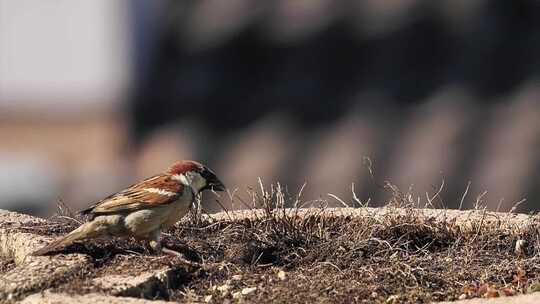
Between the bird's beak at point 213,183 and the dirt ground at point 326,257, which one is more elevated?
the bird's beak at point 213,183

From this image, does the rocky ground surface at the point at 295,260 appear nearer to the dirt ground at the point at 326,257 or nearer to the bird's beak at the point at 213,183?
the dirt ground at the point at 326,257

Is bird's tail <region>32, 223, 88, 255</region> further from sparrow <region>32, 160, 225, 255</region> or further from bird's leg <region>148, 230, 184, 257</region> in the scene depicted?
bird's leg <region>148, 230, 184, 257</region>

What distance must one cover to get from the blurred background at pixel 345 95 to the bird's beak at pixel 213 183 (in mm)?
1998

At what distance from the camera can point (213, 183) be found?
209 inches

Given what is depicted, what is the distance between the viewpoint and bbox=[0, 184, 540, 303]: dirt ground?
448 centimetres

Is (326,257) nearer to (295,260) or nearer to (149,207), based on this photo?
(295,260)

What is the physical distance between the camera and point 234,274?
4699mm

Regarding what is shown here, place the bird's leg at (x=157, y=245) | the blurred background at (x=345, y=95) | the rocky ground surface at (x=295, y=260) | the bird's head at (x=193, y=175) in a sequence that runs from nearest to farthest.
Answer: the rocky ground surface at (x=295, y=260) → the bird's leg at (x=157, y=245) → the bird's head at (x=193, y=175) → the blurred background at (x=345, y=95)

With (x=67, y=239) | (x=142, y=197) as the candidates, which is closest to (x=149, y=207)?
(x=142, y=197)

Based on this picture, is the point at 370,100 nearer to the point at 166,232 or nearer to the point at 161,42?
the point at 161,42

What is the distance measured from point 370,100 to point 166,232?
2654mm

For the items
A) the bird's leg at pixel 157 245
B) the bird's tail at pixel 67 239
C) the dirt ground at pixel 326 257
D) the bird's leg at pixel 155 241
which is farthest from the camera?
the bird's leg at pixel 155 241

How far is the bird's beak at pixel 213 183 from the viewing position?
5270 millimetres

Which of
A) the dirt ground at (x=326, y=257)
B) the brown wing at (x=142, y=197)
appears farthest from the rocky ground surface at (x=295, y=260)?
the brown wing at (x=142, y=197)
